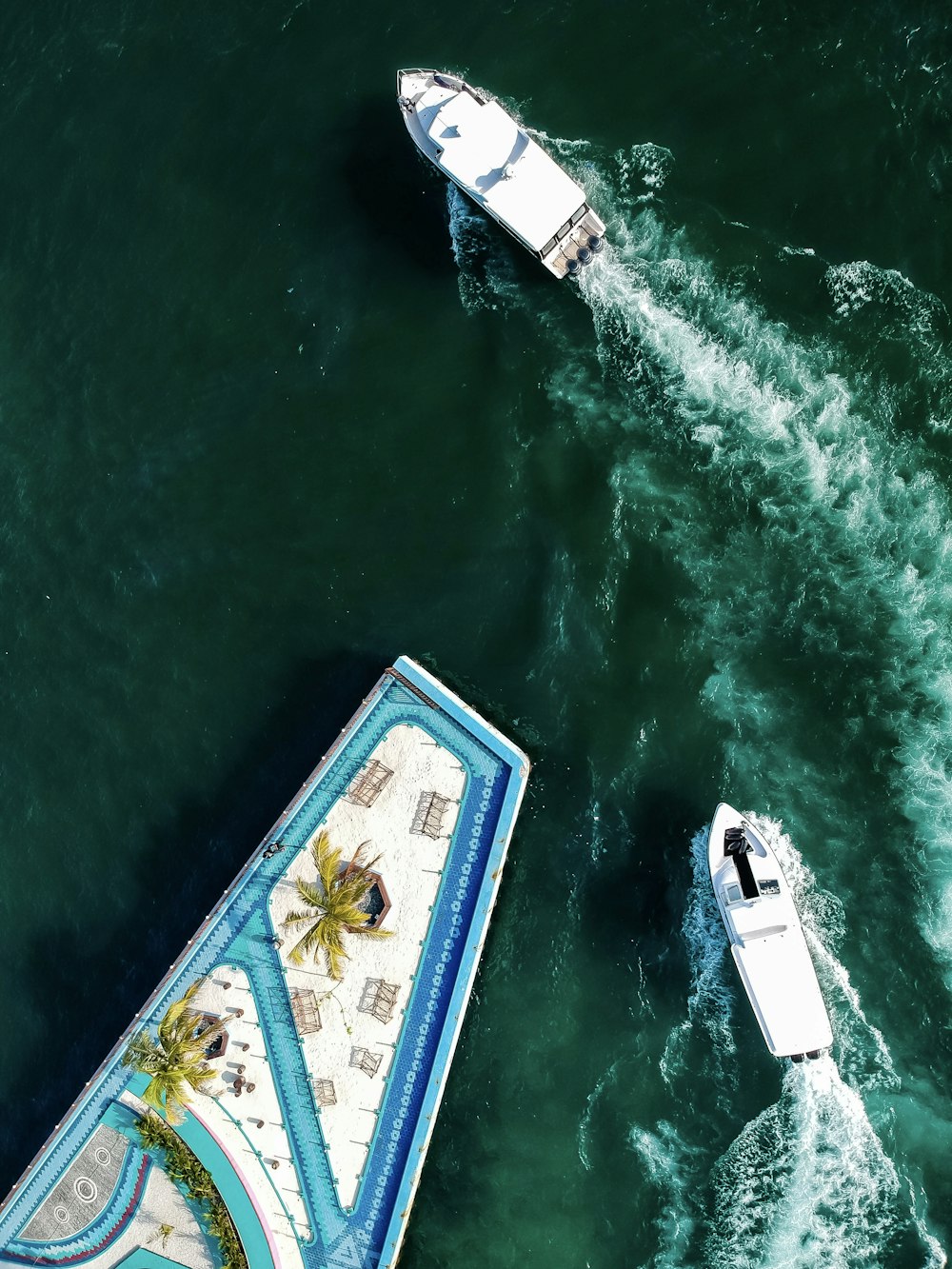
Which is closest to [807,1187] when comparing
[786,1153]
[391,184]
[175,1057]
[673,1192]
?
[786,1153]

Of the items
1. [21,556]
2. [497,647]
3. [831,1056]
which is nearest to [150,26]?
[21,556]

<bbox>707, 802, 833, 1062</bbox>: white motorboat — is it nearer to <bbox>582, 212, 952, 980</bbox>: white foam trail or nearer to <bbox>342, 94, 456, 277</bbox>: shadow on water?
<bbox>582, 212, 952, 980</bbox>: white foam trail

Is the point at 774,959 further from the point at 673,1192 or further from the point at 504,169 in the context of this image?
the point at 504,169

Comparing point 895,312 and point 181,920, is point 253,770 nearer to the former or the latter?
point 181,920

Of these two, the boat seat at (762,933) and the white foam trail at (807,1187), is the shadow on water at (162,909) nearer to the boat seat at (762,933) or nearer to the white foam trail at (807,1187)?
the boat seat at (762,933)

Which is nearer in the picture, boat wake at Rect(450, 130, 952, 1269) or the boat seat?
the boat seat

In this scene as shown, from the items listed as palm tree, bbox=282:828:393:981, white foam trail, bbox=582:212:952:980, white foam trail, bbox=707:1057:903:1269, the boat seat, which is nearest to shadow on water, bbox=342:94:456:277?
white foam trail, bbox=582:212:952:980
